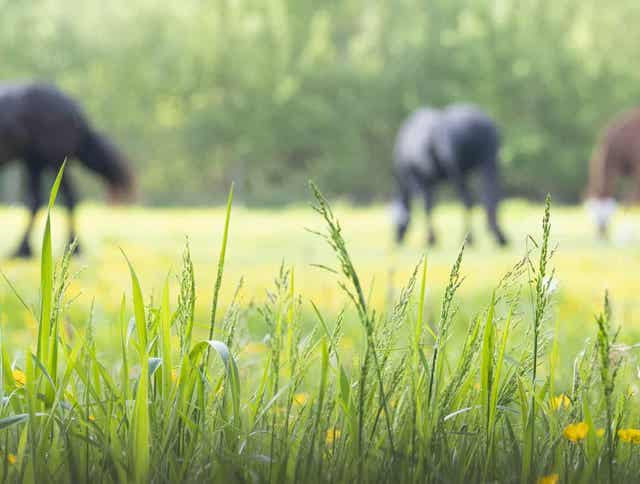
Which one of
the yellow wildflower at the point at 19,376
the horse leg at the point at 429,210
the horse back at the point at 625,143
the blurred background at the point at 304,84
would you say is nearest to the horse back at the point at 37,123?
the horse leg at the point at 429,210

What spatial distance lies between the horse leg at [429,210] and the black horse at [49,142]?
14.1ft

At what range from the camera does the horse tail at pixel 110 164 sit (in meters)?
9.41

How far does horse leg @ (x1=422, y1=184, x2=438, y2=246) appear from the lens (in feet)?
38.7

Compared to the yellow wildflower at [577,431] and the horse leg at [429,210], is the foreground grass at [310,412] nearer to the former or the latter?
the yellow wildflower at [577,431]

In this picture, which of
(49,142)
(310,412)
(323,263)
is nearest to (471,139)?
(323,263)

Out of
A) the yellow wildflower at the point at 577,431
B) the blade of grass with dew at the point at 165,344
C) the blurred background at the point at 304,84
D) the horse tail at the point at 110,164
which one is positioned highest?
the blurred background at the point at 304,84

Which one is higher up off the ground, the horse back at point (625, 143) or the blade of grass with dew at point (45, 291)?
the horse back at point (625, 143)

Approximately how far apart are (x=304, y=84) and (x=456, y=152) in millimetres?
25359

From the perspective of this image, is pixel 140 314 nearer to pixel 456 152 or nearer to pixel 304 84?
pixel 456 152

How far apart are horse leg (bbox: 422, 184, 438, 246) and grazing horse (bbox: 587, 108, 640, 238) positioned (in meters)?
2.95

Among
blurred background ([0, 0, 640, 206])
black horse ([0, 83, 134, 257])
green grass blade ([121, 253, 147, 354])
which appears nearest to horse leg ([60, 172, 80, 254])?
black horse ([0, 83, 134, 257])

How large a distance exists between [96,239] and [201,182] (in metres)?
26.2

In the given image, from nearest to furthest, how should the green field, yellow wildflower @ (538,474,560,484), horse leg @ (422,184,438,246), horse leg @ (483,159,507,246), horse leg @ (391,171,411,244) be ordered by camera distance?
yellow wildflower @ (538,474,560,484) → the green field → horse leg @ (483,159,507,246) → horse leg @ (422,184,438,246) → horse leg @ (391,171,411,244)

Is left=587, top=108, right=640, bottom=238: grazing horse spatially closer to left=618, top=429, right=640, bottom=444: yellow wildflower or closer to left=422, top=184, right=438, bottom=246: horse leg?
left=422, top=184, right=438, bottom=246: horse leg
